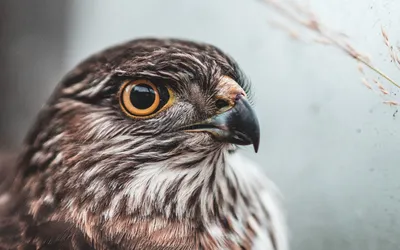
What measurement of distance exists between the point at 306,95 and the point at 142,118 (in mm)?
331

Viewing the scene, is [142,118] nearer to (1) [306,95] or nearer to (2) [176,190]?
(2) [176,190]

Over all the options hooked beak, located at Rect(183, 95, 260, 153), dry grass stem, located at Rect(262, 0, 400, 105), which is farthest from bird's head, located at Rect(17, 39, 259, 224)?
dry grass stem, located at Rect(262, 0, 400, 105)

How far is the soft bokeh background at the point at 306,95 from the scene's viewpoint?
1.02 meters

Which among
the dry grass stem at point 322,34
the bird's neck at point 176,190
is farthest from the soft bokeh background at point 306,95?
the bird's neck at point 176,190

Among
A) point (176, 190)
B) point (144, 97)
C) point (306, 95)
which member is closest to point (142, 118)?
point (144, 97)

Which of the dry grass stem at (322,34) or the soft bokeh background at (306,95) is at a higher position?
the dry grass stem at (322,34)

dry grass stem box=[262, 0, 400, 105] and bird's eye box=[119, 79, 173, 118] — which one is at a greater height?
dry grass stem box=[262, 0, 400, 105]

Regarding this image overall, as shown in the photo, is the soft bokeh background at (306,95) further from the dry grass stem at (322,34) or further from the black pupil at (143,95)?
the black pupil at (143,95)

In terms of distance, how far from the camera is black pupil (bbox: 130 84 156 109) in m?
1.01

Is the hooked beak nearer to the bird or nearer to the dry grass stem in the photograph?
the bird

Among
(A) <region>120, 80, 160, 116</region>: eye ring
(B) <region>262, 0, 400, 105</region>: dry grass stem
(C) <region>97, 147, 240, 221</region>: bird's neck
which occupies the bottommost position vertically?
(C) <region>97, 147, 240, 221</region>: bird's neck

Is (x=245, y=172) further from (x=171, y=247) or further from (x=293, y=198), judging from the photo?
(x=171, y=247)

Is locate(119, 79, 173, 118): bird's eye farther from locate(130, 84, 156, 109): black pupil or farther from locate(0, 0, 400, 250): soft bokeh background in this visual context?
locate(0, 0, 400, 250): soft bokeh background

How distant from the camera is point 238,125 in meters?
0.97
